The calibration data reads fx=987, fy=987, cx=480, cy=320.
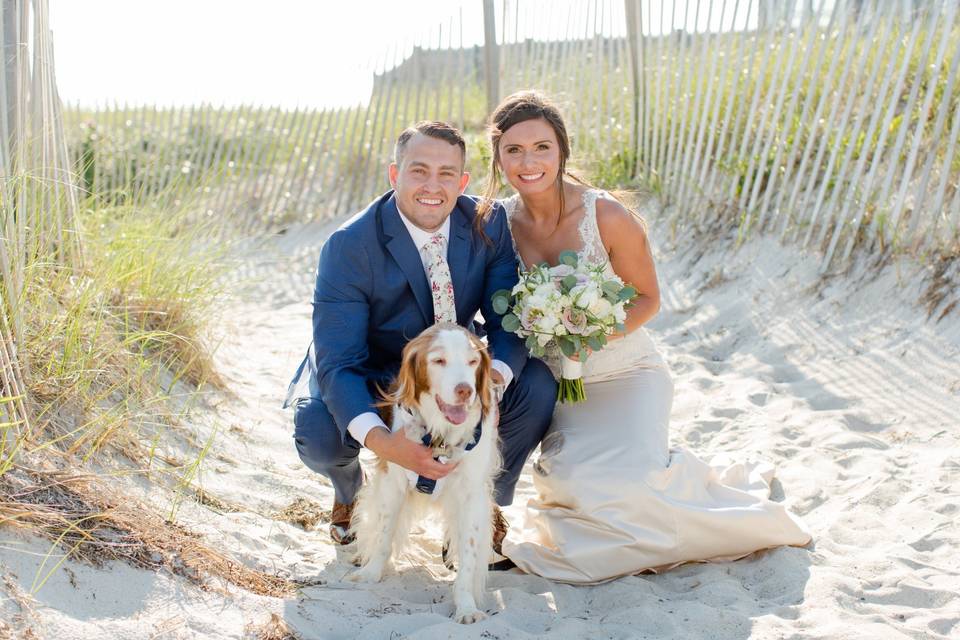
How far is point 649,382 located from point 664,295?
3.55 m

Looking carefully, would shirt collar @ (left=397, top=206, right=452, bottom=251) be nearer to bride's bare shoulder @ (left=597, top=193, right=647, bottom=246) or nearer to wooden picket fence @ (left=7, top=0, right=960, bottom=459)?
bride's bare shoulder @ (left=597, top=193, right=647, bottom=246)

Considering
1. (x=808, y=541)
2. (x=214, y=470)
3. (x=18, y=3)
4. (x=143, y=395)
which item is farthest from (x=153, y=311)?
(x=808, y=541)

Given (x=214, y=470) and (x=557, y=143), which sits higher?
(x=557, y=143)

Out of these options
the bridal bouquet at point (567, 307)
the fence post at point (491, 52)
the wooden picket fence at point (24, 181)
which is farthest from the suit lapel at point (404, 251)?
the fence post at point (491, 52)

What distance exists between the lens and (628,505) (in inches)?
161

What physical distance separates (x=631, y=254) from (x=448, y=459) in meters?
1.47

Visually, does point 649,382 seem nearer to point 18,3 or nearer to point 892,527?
point 892,527

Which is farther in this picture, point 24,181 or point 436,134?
point 24,181

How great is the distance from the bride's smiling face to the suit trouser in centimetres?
82

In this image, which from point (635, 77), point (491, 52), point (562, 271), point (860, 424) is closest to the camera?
point (562, 271)

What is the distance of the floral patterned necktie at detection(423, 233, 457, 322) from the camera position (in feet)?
13.7

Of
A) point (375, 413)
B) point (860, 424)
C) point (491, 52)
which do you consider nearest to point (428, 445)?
point (375, 413)

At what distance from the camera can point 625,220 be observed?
15.0ft

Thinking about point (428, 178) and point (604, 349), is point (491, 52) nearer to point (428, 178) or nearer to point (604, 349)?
point (604, 349)
